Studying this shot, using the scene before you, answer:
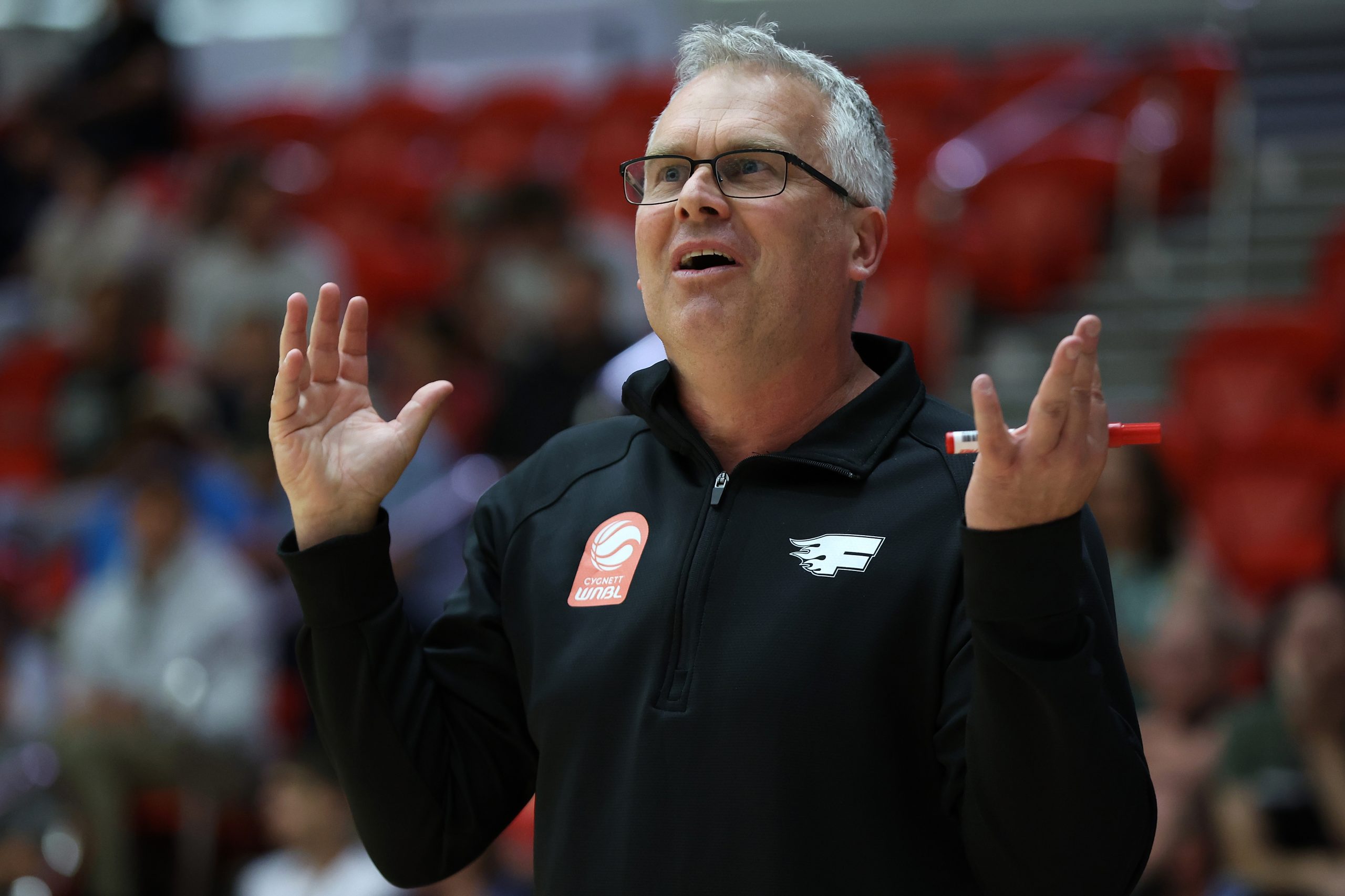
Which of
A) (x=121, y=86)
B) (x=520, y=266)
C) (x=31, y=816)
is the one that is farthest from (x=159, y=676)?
(x=121, y=86)

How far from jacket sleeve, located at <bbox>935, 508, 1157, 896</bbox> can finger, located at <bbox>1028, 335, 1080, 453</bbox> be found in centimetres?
8

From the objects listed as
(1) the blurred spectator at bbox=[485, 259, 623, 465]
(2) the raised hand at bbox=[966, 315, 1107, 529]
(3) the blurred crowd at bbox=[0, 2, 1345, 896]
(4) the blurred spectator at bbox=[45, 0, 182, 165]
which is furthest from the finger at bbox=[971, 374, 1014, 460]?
(4) the blurred spectator at bbox=[45, 0, 182, 165]

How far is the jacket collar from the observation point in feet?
5.23

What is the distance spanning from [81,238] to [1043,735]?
7112 millimetres

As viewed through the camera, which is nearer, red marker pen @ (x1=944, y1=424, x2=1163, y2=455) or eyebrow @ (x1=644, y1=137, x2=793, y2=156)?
red marker pen @ (x1=944, y1=424, x2=1163, y2=455)

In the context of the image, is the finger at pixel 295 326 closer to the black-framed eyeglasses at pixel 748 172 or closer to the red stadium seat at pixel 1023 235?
the black-framed eyeglasses at pixel 748 172

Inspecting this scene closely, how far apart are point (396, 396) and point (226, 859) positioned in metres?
1.99

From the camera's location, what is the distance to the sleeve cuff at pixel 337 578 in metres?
1.62

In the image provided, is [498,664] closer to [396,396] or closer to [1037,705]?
[1037,705]

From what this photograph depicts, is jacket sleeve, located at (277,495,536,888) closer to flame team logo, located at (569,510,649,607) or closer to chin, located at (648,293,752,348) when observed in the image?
flame team logo, located at (569,510,649,607)

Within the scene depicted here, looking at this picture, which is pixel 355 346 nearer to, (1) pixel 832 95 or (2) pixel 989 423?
(1) pixel 832 95

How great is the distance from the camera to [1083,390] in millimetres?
1299

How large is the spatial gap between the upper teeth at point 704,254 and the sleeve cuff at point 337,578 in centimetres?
47

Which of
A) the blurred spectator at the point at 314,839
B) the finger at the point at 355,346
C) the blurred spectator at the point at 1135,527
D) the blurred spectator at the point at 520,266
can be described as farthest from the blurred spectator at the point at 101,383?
the finger at the point at 355,346
